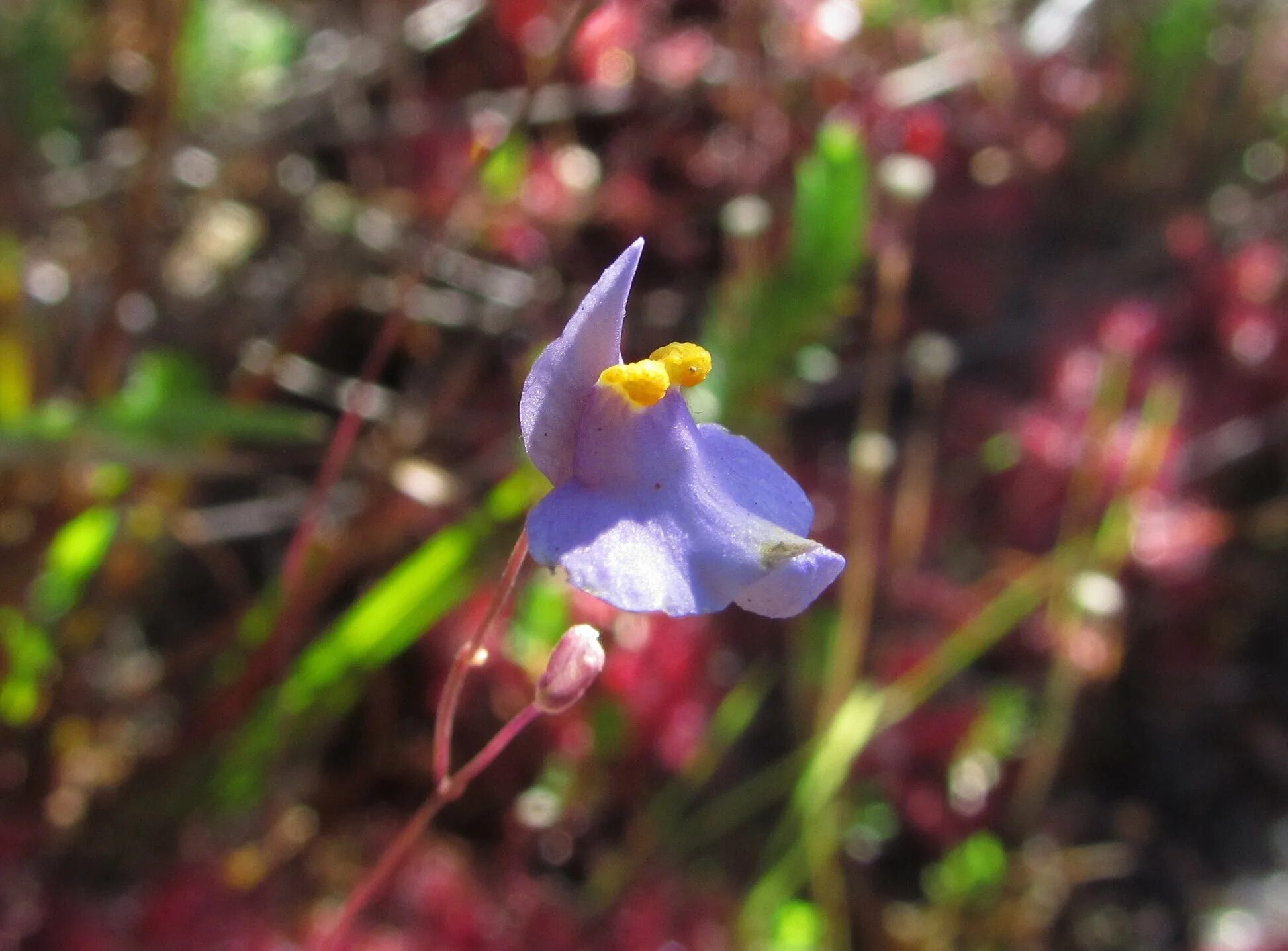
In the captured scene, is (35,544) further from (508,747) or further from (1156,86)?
(1156,86)

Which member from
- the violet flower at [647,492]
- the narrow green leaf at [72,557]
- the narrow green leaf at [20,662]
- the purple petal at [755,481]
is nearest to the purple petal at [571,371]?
the violet flower at [647,492]

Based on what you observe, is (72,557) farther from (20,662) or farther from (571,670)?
(571,670)

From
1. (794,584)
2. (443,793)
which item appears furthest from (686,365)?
(443,793)

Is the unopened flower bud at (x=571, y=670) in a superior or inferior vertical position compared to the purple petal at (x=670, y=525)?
inferior

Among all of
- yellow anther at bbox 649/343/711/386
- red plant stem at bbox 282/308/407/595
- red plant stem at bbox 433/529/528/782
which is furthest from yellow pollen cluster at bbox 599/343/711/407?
red plant stem at bbox 282/308/407/595

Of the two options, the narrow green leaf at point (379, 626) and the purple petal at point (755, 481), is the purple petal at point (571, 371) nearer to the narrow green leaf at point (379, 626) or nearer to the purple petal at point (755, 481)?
the purple petal at point (755, 481)

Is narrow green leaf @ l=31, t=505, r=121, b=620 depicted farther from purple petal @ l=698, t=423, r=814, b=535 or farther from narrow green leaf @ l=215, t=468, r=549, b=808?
purple petal @ l=698, t=423, r=814, b=535
